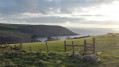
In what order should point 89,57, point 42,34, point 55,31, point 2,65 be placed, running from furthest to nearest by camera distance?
point 55,31 → point 42,34 → point 89,57 → point 2,65

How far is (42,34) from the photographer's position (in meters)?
164

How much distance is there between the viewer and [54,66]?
10.1 meters

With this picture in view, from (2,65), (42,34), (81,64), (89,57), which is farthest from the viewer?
(42,34)

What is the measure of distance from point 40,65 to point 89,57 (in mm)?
4574

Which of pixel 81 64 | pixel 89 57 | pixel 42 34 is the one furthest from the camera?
pixel 42 34

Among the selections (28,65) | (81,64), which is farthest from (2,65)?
(81,64)

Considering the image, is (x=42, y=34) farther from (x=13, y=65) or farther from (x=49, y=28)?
(x=13, y=65)

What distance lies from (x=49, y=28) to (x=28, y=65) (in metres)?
180

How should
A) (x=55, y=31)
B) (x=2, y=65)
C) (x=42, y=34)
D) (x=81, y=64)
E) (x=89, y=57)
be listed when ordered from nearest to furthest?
1. (x=2, y=65)
2. (x=81, y=64)
3. (x=89, y=57)
4. (x=42, y=34)
5. (x=55, y=31)

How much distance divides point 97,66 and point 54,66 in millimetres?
3568

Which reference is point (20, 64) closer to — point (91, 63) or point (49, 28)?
point (91, 63)

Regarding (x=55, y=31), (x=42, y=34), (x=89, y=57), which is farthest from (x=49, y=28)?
(x=89, y=57)

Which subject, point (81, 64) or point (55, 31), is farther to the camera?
point (55, 31)

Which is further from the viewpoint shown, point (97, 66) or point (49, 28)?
point (49, 28)
